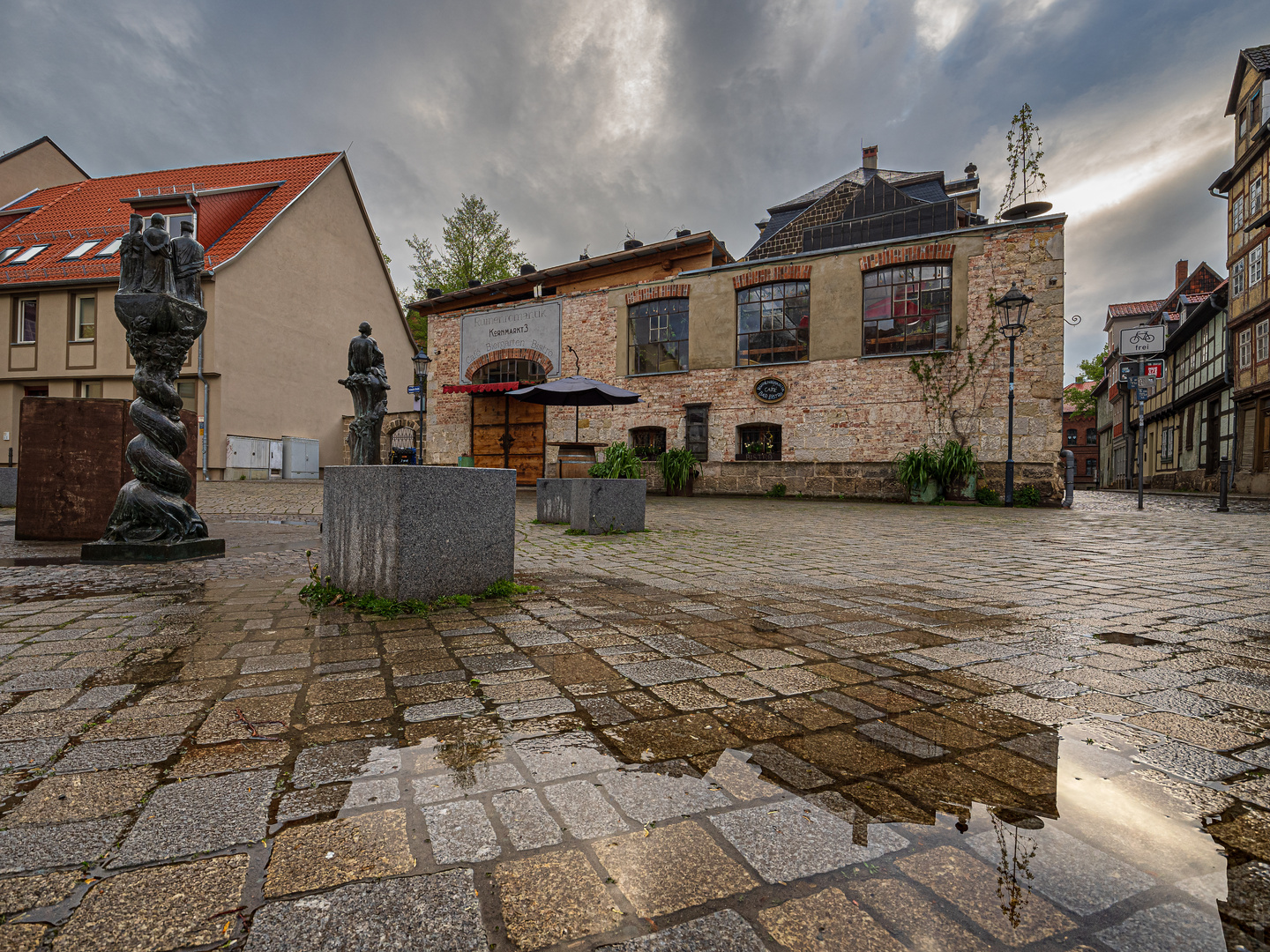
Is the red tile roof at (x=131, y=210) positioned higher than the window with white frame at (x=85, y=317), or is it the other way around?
the red tile roof at (x=131, y=210)

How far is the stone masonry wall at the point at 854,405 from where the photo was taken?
13.4 metres

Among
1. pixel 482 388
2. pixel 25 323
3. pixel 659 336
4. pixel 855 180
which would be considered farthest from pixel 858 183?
pixel 25 323

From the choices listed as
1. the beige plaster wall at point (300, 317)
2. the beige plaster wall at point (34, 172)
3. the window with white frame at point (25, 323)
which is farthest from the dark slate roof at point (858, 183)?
the beige plaster wall at point (34, 172)

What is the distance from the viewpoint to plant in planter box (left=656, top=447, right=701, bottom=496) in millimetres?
16422

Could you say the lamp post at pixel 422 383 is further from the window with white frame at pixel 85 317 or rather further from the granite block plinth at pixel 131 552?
the granite block plinth at pixel 131 552

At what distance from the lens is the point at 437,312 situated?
70.0ft

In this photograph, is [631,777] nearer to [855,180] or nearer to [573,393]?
[573,393]

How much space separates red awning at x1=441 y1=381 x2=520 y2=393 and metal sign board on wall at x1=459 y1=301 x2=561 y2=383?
49 cm

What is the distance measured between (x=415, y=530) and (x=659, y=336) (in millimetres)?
14910

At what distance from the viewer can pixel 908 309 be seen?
14.8m

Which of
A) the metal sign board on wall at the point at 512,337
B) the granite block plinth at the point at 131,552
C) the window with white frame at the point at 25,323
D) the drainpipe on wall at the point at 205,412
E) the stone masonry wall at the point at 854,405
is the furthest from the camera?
the window with white frame at the point at 25,323

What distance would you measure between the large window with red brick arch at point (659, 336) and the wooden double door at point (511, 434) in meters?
3.47

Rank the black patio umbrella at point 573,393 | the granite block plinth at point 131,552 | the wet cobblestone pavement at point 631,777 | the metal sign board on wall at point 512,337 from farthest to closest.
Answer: the metal sign board on wall at point 512,337
the black patio umbrella at point 573,393
the granite block plinth at point 131,552
the wet cobblestone pavement at point 631,777

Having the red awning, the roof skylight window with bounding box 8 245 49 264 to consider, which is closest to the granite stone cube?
the red awning
